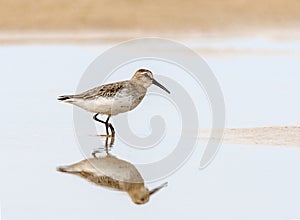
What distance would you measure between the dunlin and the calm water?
0.33 m

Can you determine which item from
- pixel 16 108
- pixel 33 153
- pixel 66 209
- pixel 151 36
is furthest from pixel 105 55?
pixel 66 209

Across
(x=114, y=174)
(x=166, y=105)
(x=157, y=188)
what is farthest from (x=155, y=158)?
(x=166, y=105)

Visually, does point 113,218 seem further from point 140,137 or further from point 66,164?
point 140,137

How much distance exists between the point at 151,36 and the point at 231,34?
1980mm

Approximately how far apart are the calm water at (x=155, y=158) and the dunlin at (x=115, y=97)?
331 millimetres

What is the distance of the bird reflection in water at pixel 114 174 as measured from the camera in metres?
6.80

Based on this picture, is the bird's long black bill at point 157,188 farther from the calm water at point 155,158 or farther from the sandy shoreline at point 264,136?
the sandy shoreline at point 264,136

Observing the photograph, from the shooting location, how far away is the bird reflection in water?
6.80 metres

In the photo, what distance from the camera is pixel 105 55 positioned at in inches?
585

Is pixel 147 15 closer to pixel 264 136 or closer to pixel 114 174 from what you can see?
pixel 264 136

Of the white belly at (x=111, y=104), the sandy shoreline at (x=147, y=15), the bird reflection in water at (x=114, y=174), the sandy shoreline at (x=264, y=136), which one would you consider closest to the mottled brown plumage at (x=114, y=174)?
the bird reflection in water at (x=114, y=174)

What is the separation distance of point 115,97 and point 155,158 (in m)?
0.99

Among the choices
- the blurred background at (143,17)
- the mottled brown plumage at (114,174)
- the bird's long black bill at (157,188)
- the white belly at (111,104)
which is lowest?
the bird's long black bill at (157,188)

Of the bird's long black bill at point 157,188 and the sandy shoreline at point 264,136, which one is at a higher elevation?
the sandy shoreline at point 264,136
